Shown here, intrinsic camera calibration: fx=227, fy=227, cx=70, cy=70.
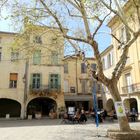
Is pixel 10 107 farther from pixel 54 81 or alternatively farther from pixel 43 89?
pixel 54 81

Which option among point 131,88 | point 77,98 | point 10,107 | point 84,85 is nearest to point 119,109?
point 131,88

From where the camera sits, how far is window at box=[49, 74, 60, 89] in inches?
1126

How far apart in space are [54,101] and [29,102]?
3211 mm

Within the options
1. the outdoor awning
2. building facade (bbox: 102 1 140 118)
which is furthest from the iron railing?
building facade (bbox: 102 1 140 118)

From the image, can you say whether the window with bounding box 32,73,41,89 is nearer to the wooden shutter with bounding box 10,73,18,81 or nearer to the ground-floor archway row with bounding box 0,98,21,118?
the wooden shutter with bounding box 10,73,18,81

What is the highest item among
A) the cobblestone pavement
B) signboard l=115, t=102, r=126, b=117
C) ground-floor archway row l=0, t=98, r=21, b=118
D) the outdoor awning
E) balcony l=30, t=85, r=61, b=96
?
balcony l=30, t=85, r=61, b=96

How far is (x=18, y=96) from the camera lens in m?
27.2

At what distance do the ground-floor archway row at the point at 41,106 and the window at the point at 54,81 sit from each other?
202 centimetres

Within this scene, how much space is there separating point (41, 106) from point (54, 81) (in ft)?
14.6

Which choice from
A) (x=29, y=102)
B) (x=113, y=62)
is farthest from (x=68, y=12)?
(x=29, y=102)

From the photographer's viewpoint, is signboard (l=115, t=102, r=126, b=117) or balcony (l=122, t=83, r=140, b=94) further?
balcony (l=122, t=83, r=140, b=94)

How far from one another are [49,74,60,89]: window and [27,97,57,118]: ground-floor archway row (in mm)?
2023

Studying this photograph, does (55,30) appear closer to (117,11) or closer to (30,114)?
(117,11)

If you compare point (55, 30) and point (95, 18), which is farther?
point (55, 30)
